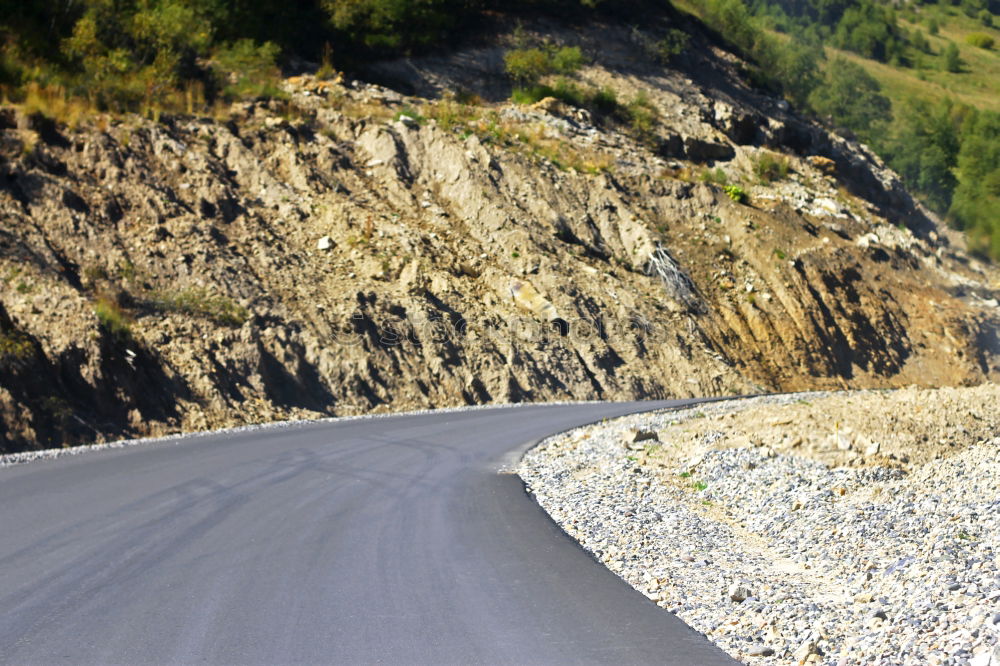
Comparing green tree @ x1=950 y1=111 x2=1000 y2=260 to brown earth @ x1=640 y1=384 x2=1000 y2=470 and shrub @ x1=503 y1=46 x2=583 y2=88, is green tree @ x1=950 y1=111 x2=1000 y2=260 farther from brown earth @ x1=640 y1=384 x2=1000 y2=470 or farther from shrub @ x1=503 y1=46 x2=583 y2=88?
brown earth @ x1=640 y1=384 x2=1000 y2=470

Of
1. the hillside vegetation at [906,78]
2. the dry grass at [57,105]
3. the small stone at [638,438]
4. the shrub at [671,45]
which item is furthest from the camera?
the hillside vegetation at [906,78]

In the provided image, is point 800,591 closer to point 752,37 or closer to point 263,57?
point 263,57

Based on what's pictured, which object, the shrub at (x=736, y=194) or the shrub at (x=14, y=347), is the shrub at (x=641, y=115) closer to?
the shrub at (x=736, y=194)

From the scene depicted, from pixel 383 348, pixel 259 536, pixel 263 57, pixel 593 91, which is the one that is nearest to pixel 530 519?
pixel 259 536

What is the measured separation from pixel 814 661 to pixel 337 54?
41.0m

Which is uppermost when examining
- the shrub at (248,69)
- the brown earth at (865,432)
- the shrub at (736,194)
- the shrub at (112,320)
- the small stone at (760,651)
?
the shrub at (248,69)

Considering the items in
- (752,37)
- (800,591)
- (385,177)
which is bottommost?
(800,591)

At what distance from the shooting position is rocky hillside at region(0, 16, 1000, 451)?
21375 millimetres

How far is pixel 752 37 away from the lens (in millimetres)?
63375

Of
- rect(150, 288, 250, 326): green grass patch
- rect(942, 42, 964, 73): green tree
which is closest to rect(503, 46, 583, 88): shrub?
rect(150, 288, 250, 326): green grass patch

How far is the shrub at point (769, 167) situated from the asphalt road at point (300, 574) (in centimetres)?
3689

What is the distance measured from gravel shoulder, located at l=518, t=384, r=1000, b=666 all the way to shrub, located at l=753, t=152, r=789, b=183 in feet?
104

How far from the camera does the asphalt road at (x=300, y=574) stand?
550 cm

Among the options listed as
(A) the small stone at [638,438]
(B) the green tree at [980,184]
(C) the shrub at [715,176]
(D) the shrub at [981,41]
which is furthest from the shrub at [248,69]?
(D) the shrub at [981,41]
